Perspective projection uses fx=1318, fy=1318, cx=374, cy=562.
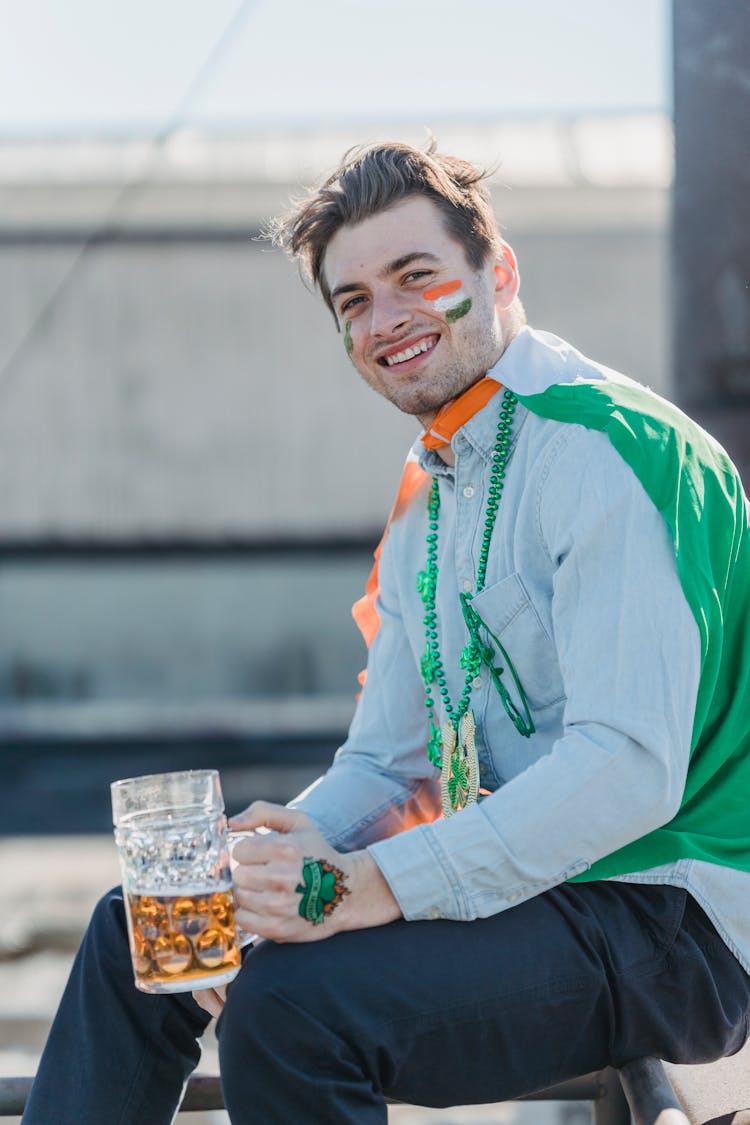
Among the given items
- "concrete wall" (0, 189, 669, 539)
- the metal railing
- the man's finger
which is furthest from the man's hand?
"concrete wall" (0, 189, 669, 539)

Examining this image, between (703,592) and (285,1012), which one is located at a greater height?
(703,592)

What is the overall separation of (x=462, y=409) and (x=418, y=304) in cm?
15

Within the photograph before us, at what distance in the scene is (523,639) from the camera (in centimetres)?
157

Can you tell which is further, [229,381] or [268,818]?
[229,381]

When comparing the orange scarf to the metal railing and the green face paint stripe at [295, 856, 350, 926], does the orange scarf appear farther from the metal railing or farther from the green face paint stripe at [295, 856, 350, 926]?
the metal railing

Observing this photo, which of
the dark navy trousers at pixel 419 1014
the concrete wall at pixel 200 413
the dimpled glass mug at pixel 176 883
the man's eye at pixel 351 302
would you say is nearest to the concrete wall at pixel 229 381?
the concrete wall at pixel 200 413

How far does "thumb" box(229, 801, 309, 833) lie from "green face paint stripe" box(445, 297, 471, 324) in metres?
0.66

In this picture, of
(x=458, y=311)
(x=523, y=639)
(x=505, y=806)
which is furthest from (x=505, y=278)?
(x=505, y=806)

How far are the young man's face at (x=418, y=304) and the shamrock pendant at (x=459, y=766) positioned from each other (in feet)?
1.36

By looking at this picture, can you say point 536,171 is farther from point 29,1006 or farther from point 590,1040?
point 590,1040

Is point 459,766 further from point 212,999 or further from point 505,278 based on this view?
point 505,278

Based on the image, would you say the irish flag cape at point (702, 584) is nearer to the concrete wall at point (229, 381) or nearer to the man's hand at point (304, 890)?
the man's hand at point (304, 890)

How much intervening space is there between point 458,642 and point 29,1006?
11.4 feet

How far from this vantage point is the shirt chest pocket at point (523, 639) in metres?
1.56
